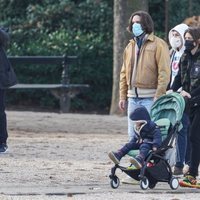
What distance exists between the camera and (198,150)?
10992 millimetres

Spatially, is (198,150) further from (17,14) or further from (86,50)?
(17,14)

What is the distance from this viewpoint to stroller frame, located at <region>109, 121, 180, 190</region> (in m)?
10.5

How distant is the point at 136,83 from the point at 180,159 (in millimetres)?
1043

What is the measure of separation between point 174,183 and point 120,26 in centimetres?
936

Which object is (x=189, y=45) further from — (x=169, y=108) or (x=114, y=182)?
(x=114, y=182)

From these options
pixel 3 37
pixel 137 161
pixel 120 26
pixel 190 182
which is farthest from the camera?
pixel 120 26

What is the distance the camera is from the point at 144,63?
11.4 metres

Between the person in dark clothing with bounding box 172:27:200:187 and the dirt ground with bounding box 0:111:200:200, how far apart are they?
0.93ft

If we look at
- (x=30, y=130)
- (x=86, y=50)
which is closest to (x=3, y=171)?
(x=30, y=130)

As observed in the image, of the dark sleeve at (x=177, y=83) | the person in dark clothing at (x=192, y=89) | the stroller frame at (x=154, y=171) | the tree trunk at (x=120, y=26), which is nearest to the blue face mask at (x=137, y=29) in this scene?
the person in dark clothing at (x=192, y=89)

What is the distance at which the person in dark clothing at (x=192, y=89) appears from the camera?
36.0 ft

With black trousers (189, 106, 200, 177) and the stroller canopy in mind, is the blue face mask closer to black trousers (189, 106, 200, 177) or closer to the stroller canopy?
the stroller canopy

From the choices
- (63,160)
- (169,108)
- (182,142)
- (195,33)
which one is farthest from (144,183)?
(63,160)

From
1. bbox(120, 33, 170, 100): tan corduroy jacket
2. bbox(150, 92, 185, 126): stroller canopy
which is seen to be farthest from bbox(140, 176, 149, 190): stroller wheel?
bbox(120, 33, 170, 100): tan corduroy jacket
